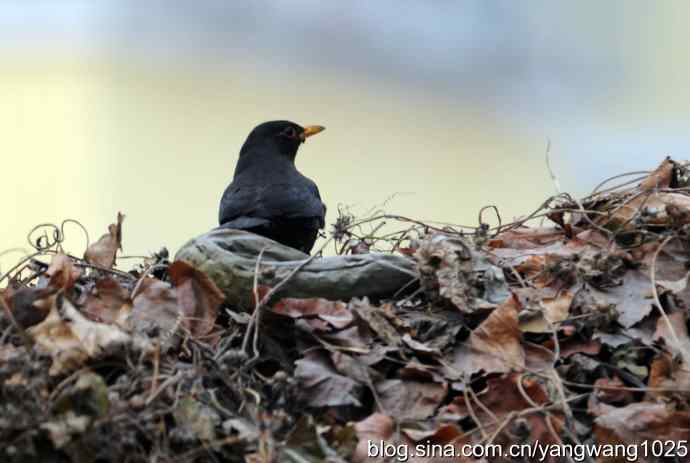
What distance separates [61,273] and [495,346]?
1149mm

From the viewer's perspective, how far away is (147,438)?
6.55 feet

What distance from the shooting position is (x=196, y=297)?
257cm

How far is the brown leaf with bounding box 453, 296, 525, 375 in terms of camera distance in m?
2.42

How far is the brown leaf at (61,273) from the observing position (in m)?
2.62

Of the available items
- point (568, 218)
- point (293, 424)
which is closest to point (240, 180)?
point (568, 218)

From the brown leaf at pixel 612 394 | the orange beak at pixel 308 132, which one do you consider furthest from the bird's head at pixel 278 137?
the brown leaf at pixel 612 394

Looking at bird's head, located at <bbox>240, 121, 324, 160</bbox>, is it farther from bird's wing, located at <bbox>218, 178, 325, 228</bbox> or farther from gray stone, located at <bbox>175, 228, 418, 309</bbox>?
gray stone, located at <bbox>175, 228, 418, 309</bbox>

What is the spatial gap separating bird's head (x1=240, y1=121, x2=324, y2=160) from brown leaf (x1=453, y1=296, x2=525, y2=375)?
2.80 meters

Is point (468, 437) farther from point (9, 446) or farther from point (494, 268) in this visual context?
point (9, 446)

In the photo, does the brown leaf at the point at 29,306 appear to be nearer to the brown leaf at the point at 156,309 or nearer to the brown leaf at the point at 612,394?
the brown leaf at the point at 156,309

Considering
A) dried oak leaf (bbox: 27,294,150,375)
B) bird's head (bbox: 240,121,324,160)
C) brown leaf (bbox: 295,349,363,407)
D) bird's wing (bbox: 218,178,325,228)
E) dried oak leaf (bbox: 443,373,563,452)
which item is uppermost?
bird's head (bbox: 240,121,324,160)

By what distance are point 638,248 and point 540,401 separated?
2.52 feet

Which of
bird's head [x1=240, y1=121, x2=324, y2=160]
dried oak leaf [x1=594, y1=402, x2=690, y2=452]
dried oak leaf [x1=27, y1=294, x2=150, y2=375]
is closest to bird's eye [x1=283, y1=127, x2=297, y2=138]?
bird's head [x1=240, y1=121, x2=324, y2=160]

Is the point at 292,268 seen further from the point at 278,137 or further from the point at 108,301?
the point at 278,137
